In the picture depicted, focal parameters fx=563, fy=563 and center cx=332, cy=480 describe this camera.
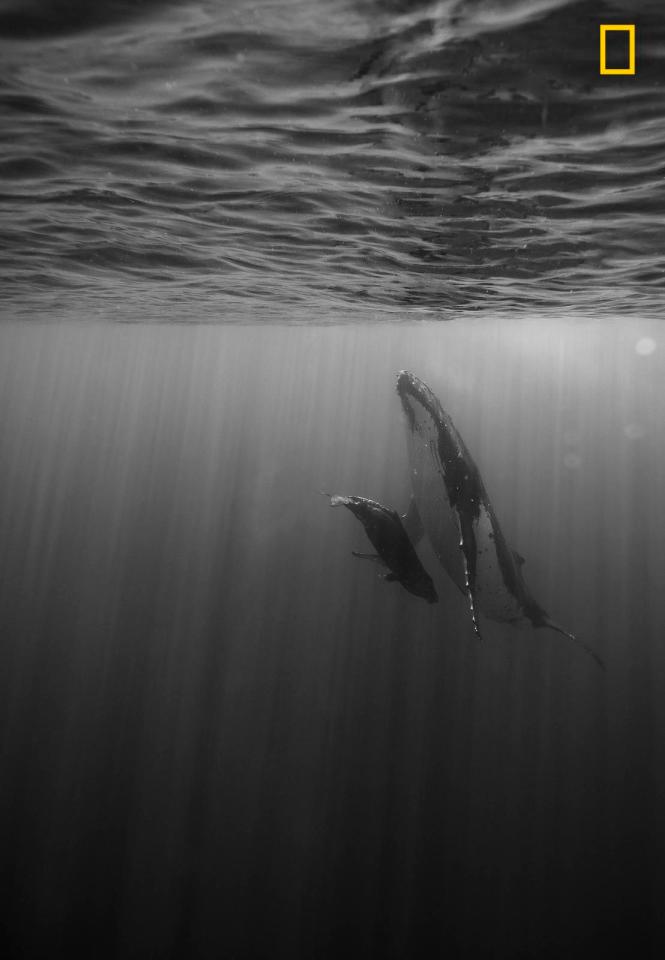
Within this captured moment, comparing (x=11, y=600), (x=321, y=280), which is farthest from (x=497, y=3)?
(x=11, y=600)

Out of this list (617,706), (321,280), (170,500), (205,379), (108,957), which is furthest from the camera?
(205,379)

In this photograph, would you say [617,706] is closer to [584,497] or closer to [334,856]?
[334,856]

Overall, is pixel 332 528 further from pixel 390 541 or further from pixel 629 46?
pixel 629 46

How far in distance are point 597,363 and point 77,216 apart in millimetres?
36658

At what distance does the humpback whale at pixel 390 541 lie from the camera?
5.49 meters

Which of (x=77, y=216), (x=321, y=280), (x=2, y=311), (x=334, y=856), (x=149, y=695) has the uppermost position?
(x=2, y=311)

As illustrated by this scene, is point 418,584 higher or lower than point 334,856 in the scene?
higher

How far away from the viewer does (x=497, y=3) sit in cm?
354

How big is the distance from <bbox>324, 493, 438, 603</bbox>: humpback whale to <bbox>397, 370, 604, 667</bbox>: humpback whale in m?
0.50

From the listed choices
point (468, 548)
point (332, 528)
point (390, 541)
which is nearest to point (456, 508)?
point (468, 548)

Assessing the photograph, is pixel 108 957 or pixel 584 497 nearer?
pixel 108 957

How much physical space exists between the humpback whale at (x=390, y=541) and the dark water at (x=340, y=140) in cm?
355

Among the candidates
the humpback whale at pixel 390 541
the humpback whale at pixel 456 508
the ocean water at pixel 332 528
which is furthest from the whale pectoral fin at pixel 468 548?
the ocean water at pixel 332 528

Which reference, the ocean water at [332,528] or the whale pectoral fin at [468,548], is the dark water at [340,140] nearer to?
the ocean water at [332,528]
